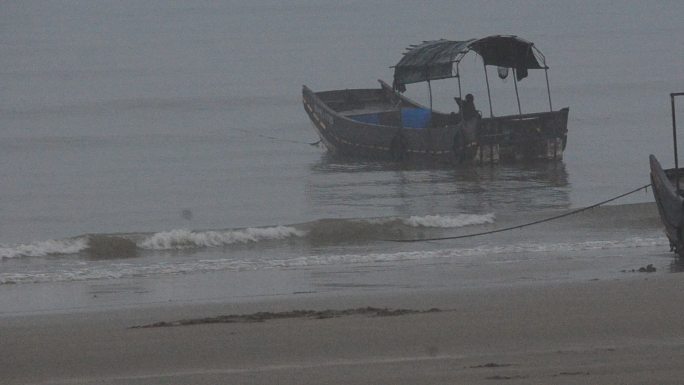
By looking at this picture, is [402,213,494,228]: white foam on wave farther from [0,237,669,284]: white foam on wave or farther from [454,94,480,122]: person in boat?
[454,94,480,122]: person in boat

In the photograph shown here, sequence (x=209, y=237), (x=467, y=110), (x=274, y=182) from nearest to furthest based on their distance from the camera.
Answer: (x=209, y=237) < (x=467, y=110) < (x=274, y=182)

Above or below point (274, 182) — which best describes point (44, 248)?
below

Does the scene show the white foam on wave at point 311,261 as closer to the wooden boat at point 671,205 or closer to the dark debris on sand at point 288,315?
the wooden boat at point 671,205

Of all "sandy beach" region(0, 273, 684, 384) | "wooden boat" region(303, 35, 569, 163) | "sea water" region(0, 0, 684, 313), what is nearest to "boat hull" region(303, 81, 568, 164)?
"wooden boat" region(303, 35, 569, 163)

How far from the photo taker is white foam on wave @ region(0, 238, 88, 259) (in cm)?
1439

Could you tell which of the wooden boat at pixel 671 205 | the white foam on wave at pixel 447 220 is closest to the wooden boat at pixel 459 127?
the white foam on wave at pixel 447 220

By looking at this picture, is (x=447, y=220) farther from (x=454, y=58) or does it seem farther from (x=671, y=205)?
(x=454, y=58)

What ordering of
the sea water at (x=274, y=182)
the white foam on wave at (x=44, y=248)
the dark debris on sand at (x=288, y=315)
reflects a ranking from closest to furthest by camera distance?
1. the dark debris on sand at (x=288, y=315)
2. the sea water at (x=274, y=182)
3. the white foam on wave at (x=44, y=248)

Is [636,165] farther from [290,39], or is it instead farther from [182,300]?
[290,39]

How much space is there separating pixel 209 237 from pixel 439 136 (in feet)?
31.0

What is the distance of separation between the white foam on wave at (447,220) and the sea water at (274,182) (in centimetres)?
4

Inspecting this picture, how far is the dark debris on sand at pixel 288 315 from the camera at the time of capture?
8.28 meters

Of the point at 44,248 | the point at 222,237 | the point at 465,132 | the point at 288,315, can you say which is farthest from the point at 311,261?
the point at 465,132

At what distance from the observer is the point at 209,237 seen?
15383 mm
